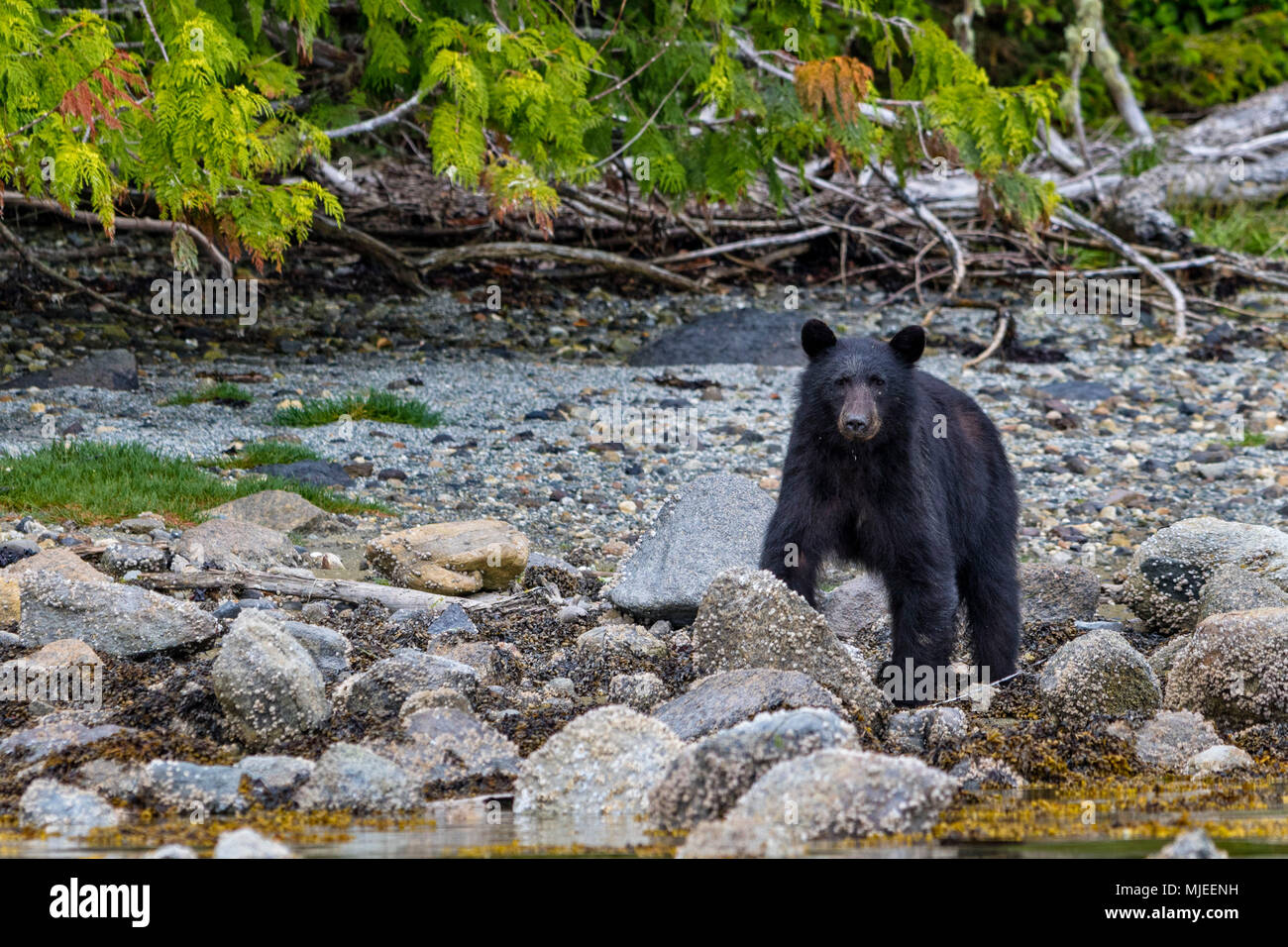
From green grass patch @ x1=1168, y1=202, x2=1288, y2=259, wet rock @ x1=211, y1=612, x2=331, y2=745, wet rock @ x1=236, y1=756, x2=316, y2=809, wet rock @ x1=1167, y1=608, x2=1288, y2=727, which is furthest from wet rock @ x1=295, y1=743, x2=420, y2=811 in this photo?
green grass patch @ x1=1168, y1=202, x2=1288, y2=259

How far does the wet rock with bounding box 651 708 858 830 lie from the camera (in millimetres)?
4211

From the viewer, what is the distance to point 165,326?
39.1 feet

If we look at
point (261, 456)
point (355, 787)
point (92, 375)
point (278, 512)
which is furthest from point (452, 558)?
point (92, 375)

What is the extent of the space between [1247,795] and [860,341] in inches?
84.8

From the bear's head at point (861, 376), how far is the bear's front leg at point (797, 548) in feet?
1.11

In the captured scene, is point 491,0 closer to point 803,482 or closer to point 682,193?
point 682,193

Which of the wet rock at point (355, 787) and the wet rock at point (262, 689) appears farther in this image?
the wet rock at point (262, 689)

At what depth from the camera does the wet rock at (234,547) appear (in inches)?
272

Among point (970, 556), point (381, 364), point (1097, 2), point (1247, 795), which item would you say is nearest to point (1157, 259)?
point (1097, 2)

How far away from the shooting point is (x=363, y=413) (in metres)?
9.79

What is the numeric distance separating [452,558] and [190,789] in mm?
2584

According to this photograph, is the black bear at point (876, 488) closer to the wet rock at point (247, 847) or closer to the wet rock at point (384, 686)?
the wet rock at point (384, 686)

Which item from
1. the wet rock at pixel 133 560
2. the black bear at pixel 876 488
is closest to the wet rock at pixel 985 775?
the black bear at pixel 876 488

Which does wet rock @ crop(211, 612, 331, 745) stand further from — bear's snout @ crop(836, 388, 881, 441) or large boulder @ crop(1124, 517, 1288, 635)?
large boulder @ crop(1124, 517, 1288, 635)
